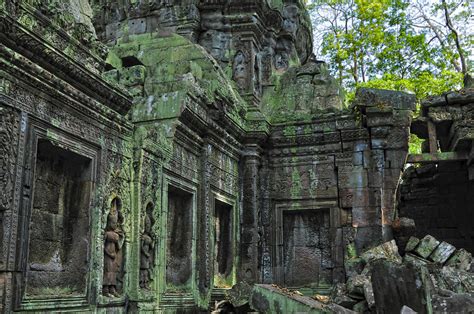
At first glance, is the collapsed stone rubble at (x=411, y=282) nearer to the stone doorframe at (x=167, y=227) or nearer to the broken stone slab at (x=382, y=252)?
the broken stone slab at (x=382, y=252)

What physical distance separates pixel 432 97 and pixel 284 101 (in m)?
2.98

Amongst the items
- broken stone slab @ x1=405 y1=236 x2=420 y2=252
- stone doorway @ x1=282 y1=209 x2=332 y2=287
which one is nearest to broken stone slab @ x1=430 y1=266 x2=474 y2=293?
broken stone slab @ x1=405 y1=236 x2=420 y2=252

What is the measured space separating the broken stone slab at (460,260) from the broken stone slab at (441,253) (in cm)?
7

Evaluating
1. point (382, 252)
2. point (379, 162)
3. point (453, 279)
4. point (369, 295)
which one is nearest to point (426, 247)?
point (382, 252)

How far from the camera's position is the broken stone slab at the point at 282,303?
21.2 feet

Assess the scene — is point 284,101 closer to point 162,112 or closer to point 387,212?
point 387,212

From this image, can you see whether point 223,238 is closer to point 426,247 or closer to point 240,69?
point 426,247

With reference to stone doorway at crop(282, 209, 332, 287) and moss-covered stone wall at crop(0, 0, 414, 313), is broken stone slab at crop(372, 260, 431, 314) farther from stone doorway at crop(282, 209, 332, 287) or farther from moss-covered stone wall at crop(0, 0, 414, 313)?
stone doorway at crop(282, 209, 332, 287)

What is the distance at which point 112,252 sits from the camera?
252 inches

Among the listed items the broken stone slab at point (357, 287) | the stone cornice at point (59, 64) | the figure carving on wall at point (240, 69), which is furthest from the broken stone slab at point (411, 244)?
the stone cornice at point (59, 64)

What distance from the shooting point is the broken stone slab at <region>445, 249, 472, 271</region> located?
30.1 feet

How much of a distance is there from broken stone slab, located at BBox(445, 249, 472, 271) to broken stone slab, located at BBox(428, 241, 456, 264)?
0.07 metres

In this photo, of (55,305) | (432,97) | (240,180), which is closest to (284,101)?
(240,180)

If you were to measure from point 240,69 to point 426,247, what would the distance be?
5.11m
